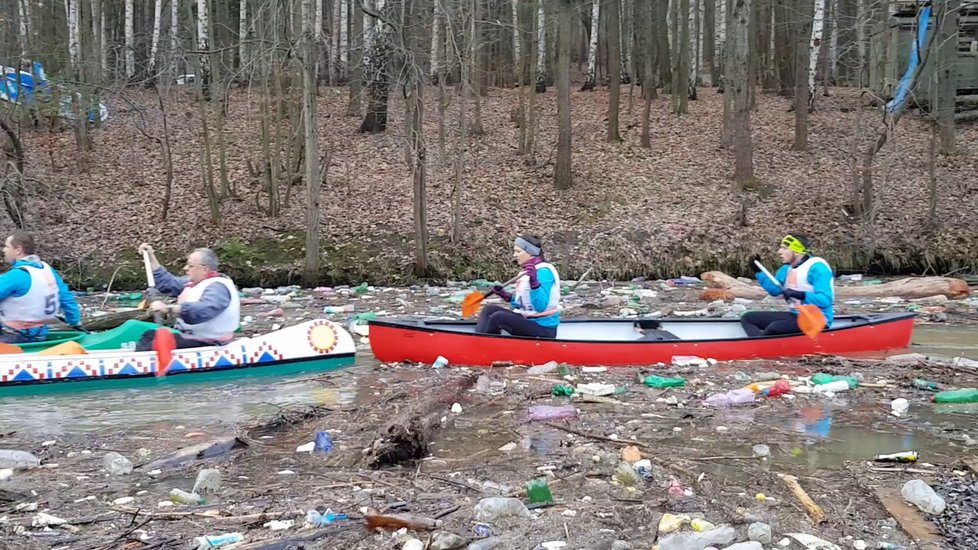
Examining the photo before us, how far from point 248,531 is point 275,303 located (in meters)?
8.99

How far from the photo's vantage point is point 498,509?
4.66 m

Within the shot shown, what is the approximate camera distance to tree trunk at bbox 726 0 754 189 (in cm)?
1822

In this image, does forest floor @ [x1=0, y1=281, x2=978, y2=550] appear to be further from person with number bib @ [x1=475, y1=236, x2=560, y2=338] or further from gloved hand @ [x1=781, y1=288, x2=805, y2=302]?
gloved hand @ [x1=781, y1=288, x2=805, y2=302]

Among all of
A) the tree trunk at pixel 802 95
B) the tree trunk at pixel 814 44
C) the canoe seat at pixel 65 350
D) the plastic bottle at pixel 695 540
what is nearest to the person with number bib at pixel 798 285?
the plastic bottle at pixel 695 540

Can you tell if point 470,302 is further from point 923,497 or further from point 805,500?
point 923,497

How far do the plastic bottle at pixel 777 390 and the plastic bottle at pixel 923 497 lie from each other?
2.51 m

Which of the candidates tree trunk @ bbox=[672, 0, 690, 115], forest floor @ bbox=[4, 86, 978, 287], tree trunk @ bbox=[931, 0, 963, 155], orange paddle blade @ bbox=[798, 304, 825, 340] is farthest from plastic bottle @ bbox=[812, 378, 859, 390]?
tree trunk @ bbox=[672, 0, 690, 115]

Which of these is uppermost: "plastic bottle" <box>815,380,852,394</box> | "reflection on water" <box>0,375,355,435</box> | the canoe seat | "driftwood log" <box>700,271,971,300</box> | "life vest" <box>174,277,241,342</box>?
"life vest" <box>174,277,241,342</box>

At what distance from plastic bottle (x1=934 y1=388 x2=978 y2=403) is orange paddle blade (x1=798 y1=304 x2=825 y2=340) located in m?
1.72

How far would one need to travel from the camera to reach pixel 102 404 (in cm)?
805

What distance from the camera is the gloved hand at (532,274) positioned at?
9055 mm

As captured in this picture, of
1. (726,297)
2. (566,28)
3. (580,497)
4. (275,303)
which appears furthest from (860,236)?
(580,497)

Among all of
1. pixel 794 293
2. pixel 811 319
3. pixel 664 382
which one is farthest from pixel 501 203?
pixel 664 382

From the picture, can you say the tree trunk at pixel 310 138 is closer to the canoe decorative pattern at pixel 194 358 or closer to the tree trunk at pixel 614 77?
the canoe decorative pattern at pixel 194 358
